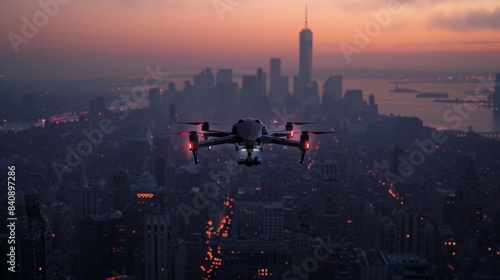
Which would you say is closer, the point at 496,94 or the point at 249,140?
the point at 249,140

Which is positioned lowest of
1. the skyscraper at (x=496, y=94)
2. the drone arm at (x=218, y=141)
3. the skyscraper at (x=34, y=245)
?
the skyscraper at (x=34, y=245)

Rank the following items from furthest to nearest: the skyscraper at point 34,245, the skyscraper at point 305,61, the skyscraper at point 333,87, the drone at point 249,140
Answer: the skyscraper at point 333,87 < the skyscraper at point 305,61 < the skyscraper at point 34,245 < the drone at point 249,140

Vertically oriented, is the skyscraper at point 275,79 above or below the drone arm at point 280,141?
above

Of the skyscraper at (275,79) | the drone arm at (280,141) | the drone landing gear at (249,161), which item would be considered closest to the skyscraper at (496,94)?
the skyscraper at (275,79)

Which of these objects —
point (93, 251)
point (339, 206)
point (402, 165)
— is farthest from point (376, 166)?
point (93, 251)

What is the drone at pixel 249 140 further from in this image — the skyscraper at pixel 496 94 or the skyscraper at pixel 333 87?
the skyscraper at pixel 333 87

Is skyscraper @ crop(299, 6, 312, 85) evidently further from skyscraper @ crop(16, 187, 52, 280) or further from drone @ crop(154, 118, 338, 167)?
drone @ crop(154, 118, 338, 167)

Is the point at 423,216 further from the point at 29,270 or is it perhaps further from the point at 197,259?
the point at 29,270

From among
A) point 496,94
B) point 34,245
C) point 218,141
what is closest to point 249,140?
point 218,141

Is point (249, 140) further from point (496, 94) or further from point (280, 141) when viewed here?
point (496, 94)

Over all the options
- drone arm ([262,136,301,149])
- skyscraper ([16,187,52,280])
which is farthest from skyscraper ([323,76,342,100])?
drone arm ([262,136,301,149])

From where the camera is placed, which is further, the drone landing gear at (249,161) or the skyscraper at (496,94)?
the skyscraper at (496,94)
